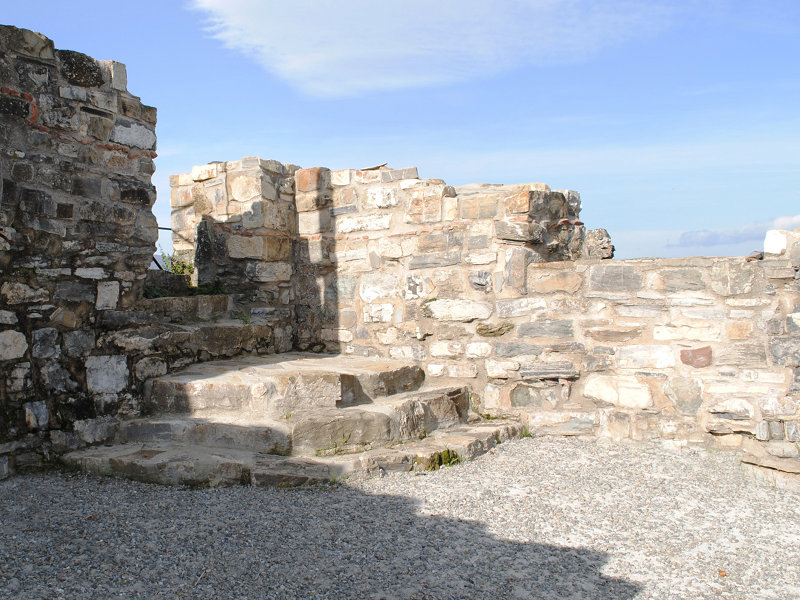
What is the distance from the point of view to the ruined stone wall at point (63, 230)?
13.7 ft

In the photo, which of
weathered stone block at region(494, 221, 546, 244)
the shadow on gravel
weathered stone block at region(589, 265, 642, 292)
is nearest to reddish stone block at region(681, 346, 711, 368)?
weathered stone block at region(589, 265, 642, 292)

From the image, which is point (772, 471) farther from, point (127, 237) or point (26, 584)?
point (127, 237)

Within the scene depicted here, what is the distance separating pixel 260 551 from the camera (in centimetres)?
317

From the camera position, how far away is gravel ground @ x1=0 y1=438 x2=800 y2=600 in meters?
2.91

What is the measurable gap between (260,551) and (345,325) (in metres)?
3.13

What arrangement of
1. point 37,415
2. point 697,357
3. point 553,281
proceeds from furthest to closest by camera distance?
1. point 553,281
2. point 697,357
3. point 37,415

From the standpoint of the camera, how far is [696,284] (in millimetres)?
4773

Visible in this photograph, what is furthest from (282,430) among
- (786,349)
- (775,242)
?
(775,242)

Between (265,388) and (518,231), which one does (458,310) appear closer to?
(518,231)

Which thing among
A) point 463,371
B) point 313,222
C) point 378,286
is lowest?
point 463,371

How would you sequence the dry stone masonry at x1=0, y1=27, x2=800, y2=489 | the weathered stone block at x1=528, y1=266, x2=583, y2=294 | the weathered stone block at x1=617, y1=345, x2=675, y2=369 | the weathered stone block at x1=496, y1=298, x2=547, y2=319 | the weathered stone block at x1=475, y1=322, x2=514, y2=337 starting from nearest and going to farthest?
the dry stone masonry at x1=0, y1=27, x2=800, y2=489, the weathered stone block at x1=617, y1=345, x2=675, y2=369, the weathered stone block at x1=528, y1=266, x2=583, y2=294, the weathered stone block at x1=496, y1=298, x2=547, y2=319, the weathered stone block at x1=475, y1=322, x2=514, y2=337

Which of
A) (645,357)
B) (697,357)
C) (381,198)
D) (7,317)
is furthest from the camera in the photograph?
(381,198)

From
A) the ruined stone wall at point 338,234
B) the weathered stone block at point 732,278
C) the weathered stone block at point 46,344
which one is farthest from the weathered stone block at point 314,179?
the weathered stone block at point 732,278

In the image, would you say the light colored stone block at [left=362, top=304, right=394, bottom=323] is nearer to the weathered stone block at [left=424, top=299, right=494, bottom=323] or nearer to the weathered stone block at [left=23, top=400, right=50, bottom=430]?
the weathered stone block at [left=424, top=299, right=494, bottom=323]
